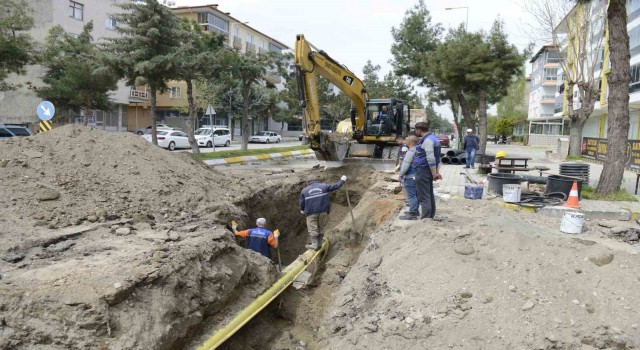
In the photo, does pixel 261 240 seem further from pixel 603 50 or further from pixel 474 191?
pixel 603 50

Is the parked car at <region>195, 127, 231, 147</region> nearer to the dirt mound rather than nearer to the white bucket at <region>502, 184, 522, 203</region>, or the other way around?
the dirt mound

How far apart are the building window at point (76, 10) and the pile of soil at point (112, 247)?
95.6 ft

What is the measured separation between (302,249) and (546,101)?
58.4 metres

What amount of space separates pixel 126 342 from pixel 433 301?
303 cm

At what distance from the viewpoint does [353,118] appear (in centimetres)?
1756

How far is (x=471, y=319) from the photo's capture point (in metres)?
4.43

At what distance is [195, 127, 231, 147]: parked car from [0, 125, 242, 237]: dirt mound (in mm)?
21062

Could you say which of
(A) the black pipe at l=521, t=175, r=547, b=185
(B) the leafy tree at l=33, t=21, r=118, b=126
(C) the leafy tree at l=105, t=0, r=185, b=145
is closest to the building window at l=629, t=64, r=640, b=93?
(A) the black pipe at l=521, t=175, r=547, b=185

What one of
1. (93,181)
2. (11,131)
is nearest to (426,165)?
(93,181)

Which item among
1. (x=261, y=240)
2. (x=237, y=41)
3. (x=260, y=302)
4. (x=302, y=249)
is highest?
(x=237, y=41)

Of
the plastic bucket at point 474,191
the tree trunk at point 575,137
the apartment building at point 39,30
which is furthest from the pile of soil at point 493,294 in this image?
the apartment building at point 39,30

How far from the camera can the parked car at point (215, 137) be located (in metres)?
30.9

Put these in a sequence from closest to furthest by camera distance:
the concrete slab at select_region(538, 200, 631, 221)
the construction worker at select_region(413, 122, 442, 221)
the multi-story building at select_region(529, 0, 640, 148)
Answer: the construction worker at select_region(413, 122, 442, 221) < the concrete slab at select_region(538, 200, 631, 221) < the multi-story building at select_region(529, 0, 640, 148)

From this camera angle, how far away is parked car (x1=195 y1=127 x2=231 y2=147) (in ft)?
101
